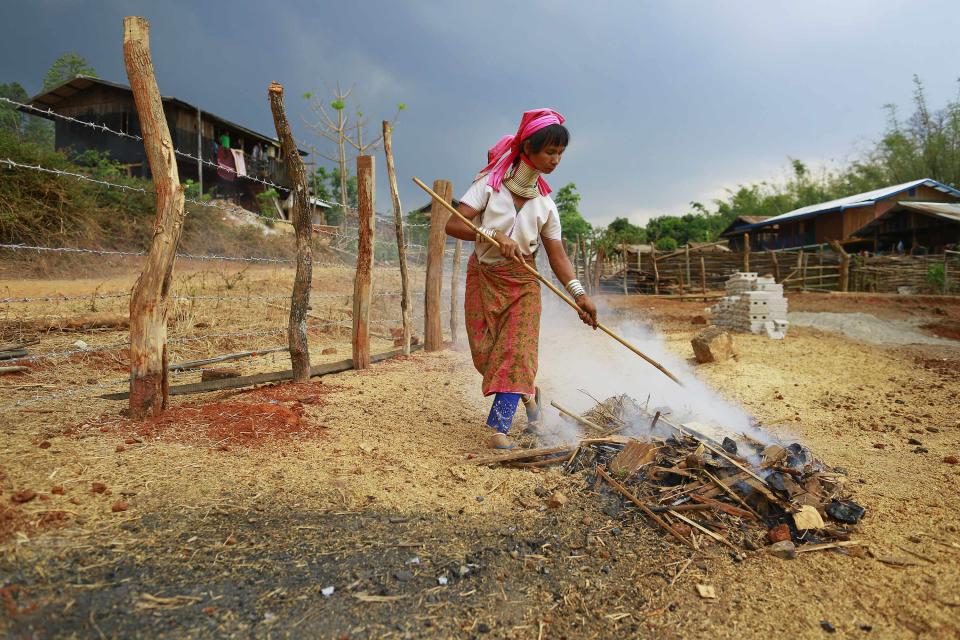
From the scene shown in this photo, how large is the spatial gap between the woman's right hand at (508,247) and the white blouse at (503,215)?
9 cm

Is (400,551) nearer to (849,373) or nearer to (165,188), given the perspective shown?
(165,188)

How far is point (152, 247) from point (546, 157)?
225 centimetres

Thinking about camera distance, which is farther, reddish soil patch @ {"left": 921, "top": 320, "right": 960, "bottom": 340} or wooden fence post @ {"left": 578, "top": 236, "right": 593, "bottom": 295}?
wooden fence post @ {"left": 578, "top": 236, "right": 593, "bottom": 295}

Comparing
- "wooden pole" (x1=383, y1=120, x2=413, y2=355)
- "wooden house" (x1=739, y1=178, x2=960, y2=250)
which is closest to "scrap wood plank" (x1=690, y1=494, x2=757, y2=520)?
"wooden pole" (x1=383, y1=120, x2=413, y2=355)

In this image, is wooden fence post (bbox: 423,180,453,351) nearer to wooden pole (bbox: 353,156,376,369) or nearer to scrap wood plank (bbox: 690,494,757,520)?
wooden pole (bbox: 353,156,376,369)

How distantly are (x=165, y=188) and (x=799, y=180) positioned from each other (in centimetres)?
4272

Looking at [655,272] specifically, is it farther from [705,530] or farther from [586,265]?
[705,530]

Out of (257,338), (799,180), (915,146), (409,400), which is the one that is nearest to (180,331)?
(257,338)

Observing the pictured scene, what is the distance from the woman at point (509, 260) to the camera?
3199 mm

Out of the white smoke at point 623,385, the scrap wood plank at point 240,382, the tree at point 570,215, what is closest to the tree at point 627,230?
the tree at point 570,215

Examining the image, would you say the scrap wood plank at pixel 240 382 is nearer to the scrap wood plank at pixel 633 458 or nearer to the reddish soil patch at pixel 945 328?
the scrap wood plank at pixel 633 458

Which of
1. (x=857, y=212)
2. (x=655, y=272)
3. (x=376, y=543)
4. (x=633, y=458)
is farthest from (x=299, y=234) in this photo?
(x=857, y=212)

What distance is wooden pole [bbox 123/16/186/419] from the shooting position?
3117mm

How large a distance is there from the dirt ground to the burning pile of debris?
0.09m
